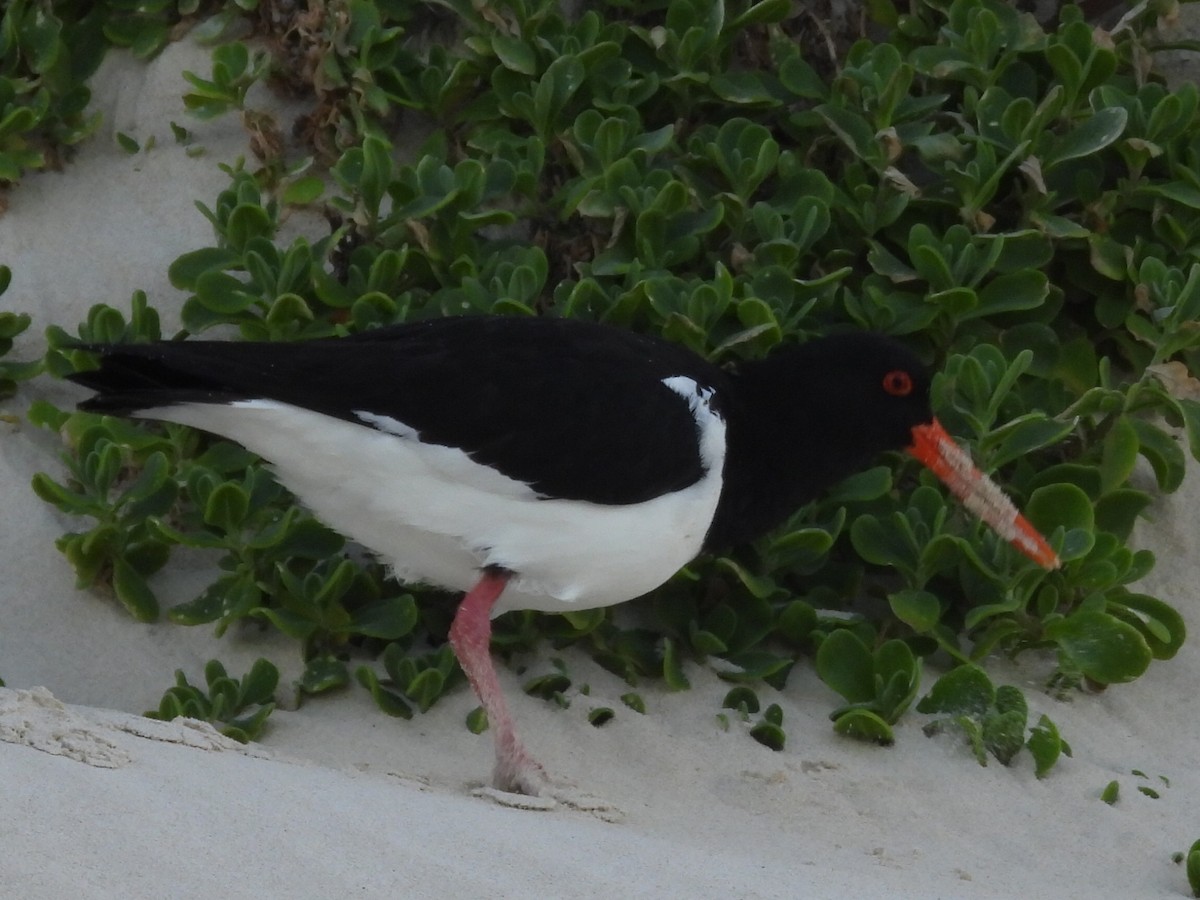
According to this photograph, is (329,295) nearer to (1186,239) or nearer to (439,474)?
(439,474)

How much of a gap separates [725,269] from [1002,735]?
5.36ft

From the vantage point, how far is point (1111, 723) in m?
4.84

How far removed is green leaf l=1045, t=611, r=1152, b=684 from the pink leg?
1662 mm

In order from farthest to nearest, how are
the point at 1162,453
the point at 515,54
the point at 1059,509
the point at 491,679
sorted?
the point at 515,54, the point at 1162,453, the point at 1059,509, the point at 491,679

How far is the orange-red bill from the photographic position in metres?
4.59

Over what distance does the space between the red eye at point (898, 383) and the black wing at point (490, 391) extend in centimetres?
70

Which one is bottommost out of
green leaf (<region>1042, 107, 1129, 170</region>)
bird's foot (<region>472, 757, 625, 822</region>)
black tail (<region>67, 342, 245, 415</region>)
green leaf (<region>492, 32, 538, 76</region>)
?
bird's foot (<region>472, 757, 625, 822</region>)

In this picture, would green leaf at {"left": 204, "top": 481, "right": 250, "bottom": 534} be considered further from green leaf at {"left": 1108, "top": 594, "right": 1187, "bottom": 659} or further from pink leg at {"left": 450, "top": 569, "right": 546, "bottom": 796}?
green leaf at {"left": 1108, "top": 594, "right": 1187, "bottom": 659}

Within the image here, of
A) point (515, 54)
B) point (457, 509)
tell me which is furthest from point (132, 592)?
point (515, 54)

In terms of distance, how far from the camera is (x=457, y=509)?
4059 millimetres

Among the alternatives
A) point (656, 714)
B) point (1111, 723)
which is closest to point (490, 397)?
point (656, 714)

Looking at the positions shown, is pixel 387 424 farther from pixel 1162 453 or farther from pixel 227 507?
pixel 1162 453

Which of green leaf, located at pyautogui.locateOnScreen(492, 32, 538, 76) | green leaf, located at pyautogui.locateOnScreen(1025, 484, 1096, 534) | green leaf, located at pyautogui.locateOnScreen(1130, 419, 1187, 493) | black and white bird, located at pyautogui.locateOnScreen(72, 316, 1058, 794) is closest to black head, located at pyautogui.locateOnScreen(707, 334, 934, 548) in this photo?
black and white bird, located at pyautogui.locateOnScreen(72, 316, 1058, 794)

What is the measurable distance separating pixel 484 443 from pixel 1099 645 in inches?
77.2
